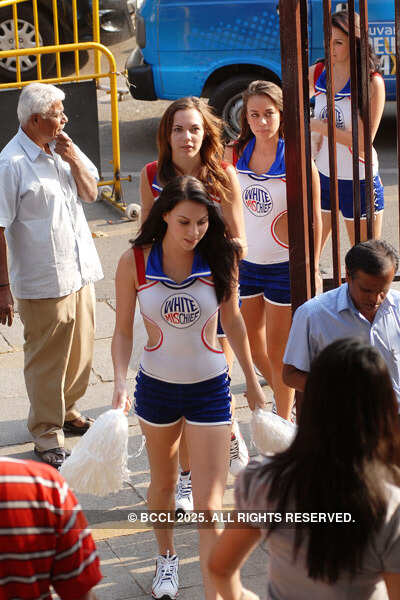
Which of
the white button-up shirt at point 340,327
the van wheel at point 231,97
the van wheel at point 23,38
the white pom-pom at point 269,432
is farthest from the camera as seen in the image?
the van wheel at point 23,38

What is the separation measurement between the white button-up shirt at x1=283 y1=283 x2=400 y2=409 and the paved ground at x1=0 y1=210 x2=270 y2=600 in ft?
3.62

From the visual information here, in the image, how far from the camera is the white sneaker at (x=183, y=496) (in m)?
4.85

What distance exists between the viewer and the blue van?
998 centimetres

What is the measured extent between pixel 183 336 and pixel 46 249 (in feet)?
4.61

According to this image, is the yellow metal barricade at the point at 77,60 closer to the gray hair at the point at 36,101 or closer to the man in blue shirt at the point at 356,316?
the gray hair at the point at 36,101

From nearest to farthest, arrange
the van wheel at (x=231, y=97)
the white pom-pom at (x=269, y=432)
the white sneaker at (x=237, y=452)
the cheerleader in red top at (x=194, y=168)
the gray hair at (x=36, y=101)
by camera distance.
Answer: the white pom-pom at (x=269, y=432)
the cheerleader in red top at (x=194, y=168)
the white sneaker at (x=237, y=452)
the gray hair at (x=36, y=101)
the van wheel at (x=231, y=97)

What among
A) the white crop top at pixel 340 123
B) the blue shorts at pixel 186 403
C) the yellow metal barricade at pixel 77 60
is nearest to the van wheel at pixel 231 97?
the yellow metal barricade at pixel 77 60

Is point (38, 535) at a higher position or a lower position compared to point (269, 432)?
higher

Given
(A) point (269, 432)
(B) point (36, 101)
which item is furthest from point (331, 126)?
(B) point (36, 101)

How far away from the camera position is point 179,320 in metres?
4.01

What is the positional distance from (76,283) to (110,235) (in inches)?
134

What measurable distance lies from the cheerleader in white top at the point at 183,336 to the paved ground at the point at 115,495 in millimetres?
412

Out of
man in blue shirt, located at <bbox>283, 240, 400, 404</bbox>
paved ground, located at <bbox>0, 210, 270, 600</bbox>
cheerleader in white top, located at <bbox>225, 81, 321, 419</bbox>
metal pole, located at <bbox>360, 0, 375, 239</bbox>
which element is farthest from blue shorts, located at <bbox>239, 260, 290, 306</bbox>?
man in blue shirt, located at <bbox>283, 240, 400, 404</bbox>

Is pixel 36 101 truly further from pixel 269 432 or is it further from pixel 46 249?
pixel 269 432
